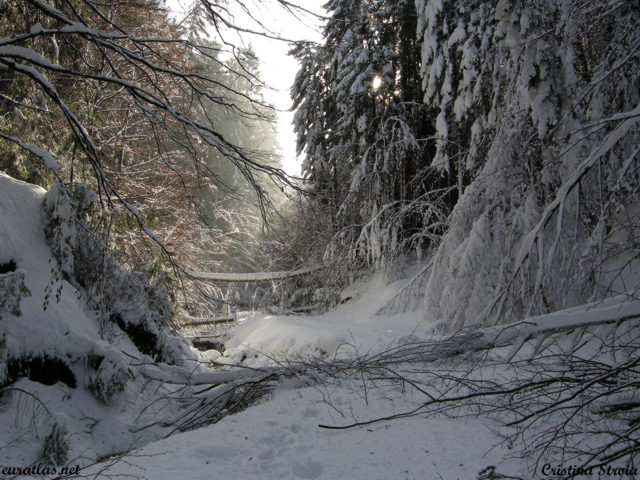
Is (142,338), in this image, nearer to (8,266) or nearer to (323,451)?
(8,266)

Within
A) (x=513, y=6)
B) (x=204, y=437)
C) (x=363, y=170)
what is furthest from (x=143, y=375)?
(x=363, y=170)

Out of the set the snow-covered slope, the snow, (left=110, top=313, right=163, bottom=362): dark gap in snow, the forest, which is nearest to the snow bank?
the forest

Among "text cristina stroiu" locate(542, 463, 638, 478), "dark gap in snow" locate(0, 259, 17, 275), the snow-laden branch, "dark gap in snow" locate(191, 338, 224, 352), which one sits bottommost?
"dark gap in snow" locate(191, 338, 224, 352)

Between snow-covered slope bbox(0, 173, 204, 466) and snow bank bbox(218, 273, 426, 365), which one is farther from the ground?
snow-covered slope bbox(0, 173, 204, 466)

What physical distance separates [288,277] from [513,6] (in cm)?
1088

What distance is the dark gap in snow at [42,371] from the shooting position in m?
3.48

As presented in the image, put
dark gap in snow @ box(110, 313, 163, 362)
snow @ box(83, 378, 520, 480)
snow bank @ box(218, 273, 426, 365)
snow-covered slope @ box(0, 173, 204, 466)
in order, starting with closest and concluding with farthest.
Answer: snow @ box(83, 378, 520, 480) → snow-covered slope @ box(0, 173, 204, 466) → dark gap in snow @ box(110, 313, 163, 362) → snow bank @ box(218, 273, 426, 365)

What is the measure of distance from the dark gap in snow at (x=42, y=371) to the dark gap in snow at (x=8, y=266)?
1.03m

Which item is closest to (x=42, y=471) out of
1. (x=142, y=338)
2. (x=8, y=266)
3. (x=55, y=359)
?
(x=55, y=359)

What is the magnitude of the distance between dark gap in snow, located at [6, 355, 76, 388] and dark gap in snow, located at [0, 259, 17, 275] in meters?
1.03

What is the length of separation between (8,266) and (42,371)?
3.98 ft

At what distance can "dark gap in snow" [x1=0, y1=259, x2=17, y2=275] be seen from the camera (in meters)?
3.94

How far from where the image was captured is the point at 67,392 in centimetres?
380

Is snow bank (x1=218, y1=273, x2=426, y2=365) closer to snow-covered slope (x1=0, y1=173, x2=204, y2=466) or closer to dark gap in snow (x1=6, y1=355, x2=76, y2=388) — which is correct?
snow-covered slope (x1=0, y1=173, x2=204, y2=466)
